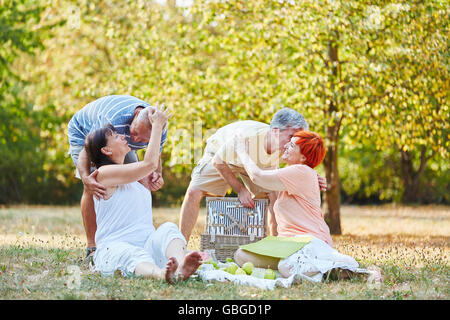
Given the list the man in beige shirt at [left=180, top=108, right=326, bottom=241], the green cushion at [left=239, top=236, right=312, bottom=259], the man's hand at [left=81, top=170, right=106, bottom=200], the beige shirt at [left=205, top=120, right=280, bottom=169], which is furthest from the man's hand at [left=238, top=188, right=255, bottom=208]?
the man's hand at [left=81, top=170, right=106, bottom=200]

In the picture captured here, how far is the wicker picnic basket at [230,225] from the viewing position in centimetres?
542

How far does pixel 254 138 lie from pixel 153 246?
1.67 meters

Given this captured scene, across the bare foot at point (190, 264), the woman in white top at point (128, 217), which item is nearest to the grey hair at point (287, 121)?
the woman in white top at point (128, 217)

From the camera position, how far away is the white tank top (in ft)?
14.4

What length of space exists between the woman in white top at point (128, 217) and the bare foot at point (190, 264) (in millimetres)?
79

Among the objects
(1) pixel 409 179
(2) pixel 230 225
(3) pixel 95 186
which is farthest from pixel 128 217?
(1) pixel 409 179

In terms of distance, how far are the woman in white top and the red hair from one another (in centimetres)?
116

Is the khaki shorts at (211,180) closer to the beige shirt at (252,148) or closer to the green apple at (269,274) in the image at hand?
the beige shirt at (252,148)

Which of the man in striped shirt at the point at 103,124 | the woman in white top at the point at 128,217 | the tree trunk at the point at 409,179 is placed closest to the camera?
the woman in white top at the point at 128,217

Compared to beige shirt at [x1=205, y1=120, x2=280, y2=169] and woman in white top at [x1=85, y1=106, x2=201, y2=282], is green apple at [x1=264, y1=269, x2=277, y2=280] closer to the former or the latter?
woman in white top at [x1=85, y1=106, x2=201, y2=282]

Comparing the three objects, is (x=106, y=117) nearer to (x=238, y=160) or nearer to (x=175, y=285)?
(x=238, y=160)

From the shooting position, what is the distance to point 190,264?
12.5ft

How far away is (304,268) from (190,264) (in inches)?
36.3
